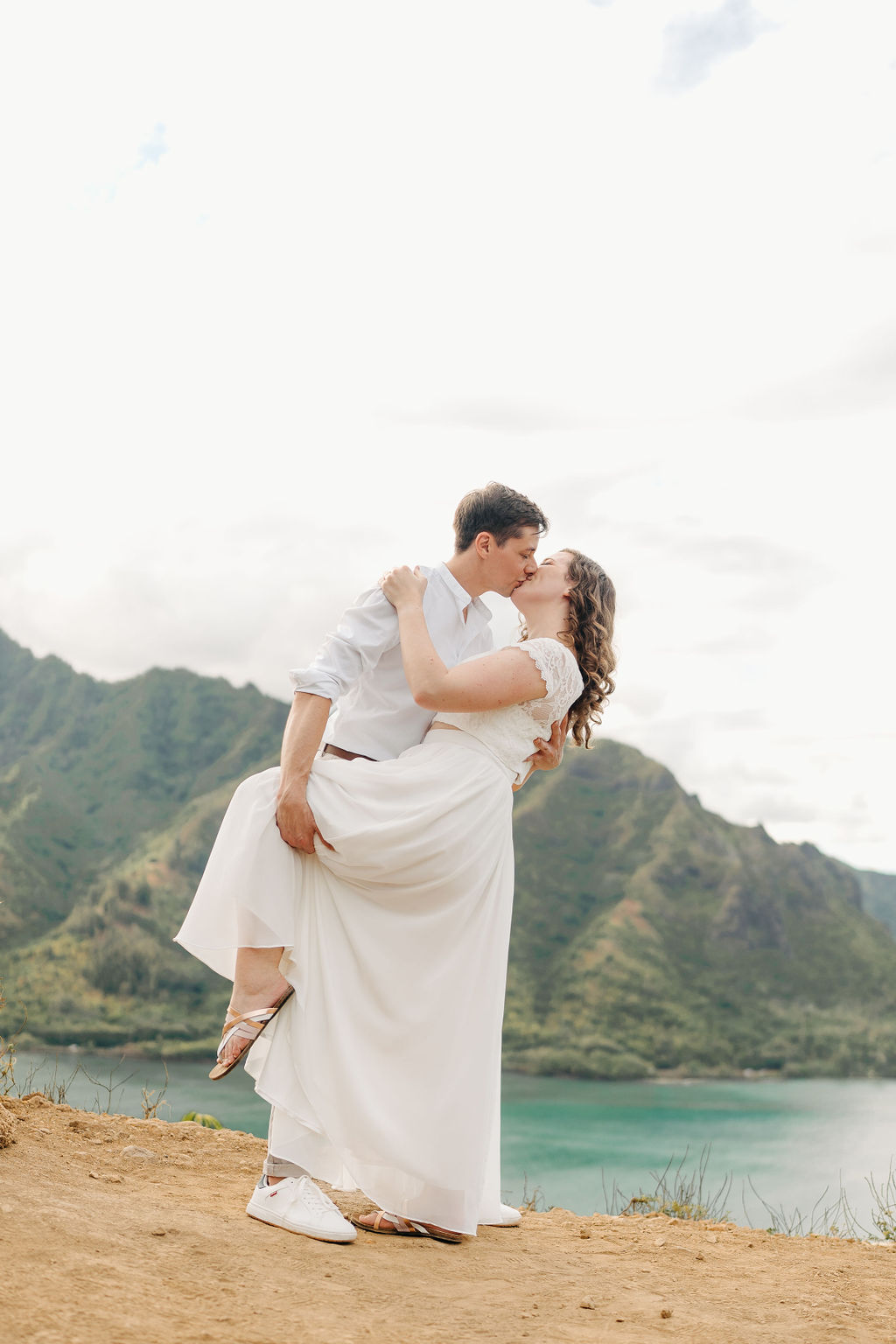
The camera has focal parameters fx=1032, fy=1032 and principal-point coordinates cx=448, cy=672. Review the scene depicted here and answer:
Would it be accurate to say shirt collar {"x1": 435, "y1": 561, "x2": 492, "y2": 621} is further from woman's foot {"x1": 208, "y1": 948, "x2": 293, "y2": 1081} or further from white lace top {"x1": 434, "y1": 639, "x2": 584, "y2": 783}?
woman's foot {"x1": 208, "y1": 948, "x2": 293, "y2": 1081}

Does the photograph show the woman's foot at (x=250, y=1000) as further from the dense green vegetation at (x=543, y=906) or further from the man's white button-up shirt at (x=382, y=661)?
the dense green vegetation at (x=543, y=906)

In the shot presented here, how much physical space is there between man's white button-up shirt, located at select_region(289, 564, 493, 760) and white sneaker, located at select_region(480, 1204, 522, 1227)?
5.66 feet

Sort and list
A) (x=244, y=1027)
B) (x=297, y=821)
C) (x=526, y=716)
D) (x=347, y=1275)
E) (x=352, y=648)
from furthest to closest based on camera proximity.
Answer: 1. (x=526, y=716)
2. (x=352, y=648)
3. (x=297, y=821)
4. (x=244, y=1027)
5. (x=347, y=1275)

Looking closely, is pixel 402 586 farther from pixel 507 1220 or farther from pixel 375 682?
pixel 507 1220

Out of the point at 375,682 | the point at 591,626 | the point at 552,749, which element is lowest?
the point at 552,749

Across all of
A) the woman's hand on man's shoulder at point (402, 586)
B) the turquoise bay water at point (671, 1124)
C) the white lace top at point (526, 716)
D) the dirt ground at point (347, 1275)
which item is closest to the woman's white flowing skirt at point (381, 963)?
the white lace top at point (526, 716)

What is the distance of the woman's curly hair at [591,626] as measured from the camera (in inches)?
148

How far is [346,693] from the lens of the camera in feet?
12.5

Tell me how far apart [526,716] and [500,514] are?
74cm

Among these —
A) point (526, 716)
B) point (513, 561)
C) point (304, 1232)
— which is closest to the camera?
point (304, 1232)

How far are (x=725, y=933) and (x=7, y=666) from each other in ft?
197

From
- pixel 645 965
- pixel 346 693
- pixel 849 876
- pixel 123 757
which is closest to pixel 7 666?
pixel 123 757

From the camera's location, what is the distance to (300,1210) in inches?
121

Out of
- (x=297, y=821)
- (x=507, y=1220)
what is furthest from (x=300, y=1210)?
(x=297, y=821)
